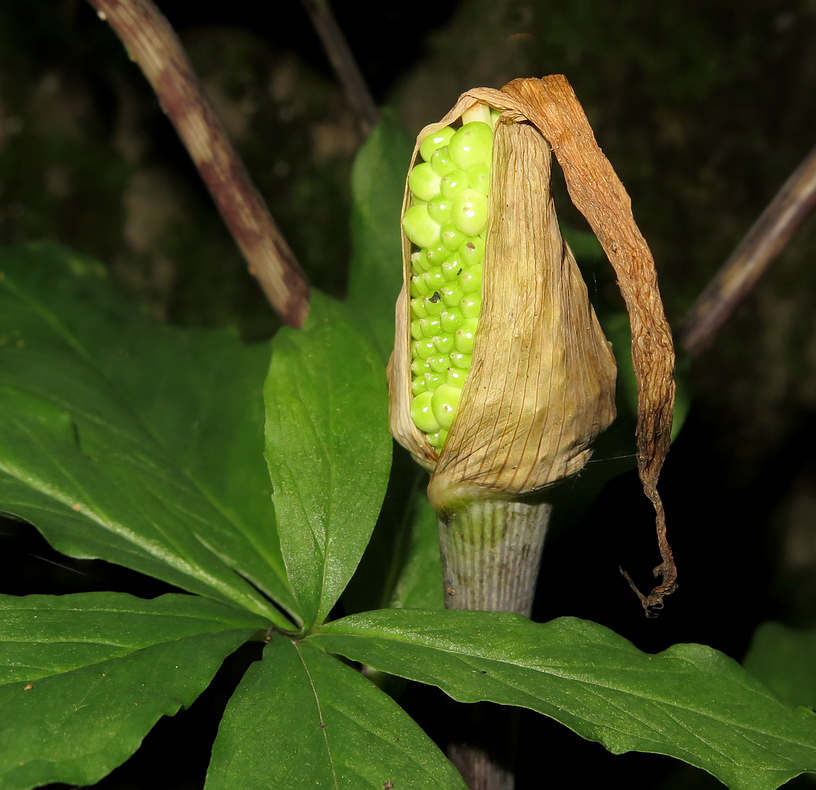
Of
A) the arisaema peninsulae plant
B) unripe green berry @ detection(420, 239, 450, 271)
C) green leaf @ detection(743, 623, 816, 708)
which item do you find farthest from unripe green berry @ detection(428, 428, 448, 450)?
green leaf @ detection(743, 623, 816, 708)

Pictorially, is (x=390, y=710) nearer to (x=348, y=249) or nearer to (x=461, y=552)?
(x=461, y=552)

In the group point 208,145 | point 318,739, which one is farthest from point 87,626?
point 208,145

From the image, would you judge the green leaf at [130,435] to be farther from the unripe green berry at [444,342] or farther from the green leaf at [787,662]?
the green leaf at [787,662]

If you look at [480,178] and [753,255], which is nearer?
[480,178]

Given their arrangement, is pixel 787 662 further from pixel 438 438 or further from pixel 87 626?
pixel 87 626

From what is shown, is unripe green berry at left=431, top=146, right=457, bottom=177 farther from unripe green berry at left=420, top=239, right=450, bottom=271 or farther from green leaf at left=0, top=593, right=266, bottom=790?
green leaf at left=0, top=593, right=266, bottom=790

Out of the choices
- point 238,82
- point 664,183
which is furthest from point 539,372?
point 238,82
